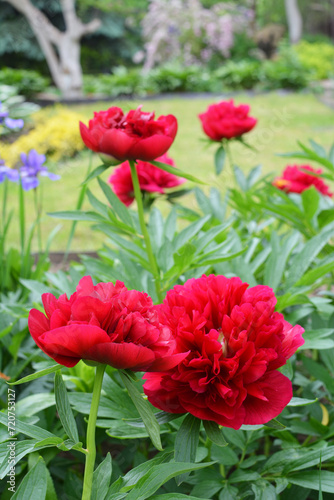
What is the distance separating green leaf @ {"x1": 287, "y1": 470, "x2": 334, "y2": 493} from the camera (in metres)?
0.65

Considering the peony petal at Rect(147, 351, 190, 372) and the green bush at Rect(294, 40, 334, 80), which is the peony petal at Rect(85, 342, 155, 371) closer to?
the peony petal at Rect(147, 351, 190, 372)

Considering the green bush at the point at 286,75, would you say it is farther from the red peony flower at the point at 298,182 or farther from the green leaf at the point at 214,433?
the green leaf at the point at 214,433

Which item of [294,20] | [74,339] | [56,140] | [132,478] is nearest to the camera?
[74,339]

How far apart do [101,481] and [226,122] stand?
1046mm

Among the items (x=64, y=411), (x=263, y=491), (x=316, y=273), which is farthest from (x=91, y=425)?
(x=316, y=273)

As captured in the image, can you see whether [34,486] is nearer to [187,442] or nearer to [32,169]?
[187,442]

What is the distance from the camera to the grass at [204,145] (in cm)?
370

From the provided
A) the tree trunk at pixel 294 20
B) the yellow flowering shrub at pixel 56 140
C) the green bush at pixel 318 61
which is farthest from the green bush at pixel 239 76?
the tree trunk at pixel 294 20

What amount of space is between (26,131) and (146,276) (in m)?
6.01

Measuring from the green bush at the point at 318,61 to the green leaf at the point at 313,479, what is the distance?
27.8 feet

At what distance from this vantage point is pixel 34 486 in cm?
54

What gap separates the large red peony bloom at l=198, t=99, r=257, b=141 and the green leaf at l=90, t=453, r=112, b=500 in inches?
40.1

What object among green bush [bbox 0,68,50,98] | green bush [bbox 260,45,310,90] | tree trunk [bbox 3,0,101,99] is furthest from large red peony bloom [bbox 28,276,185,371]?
tree trunk [bbox 3,0,101,99]

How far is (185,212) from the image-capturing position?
1.48 m
